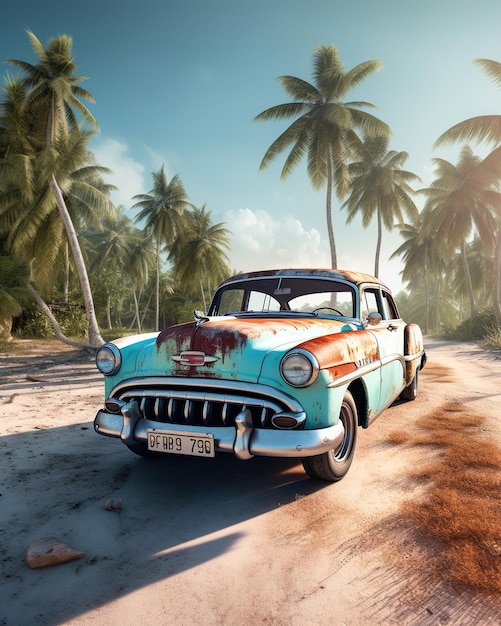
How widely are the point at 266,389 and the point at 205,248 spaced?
28123mm

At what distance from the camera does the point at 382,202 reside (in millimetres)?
26109

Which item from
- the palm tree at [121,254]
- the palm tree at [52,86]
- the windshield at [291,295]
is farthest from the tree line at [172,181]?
the windshield at [291,295]

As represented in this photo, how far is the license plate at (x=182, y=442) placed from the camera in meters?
2.46

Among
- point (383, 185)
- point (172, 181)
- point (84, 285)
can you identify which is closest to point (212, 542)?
point (84, 285)

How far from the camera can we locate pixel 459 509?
8.32ft

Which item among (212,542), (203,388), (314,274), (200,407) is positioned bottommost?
(212,542)

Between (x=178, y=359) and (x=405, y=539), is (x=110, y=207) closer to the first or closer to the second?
(x=178, y=359)

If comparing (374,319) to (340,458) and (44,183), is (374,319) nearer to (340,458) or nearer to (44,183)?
(340,458)

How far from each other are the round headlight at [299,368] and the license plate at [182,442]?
589 millimetres

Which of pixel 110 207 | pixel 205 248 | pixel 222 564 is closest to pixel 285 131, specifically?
pixel 110 207

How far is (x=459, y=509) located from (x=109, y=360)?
101 inches

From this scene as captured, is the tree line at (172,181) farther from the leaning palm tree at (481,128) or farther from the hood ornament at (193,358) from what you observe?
the hood ornament at (193,358)

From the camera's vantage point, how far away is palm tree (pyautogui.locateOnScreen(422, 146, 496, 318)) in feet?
72.3

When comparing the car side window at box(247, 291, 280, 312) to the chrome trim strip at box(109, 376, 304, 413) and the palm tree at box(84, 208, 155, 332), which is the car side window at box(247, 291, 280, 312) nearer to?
the chrome trim strip at box(109, 376, 304, 413)
